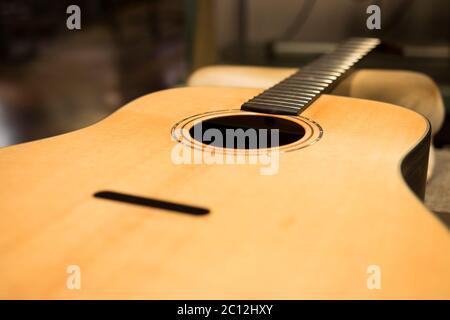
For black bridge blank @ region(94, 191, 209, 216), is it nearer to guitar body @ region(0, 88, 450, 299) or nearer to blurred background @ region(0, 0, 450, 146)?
guitar body @ region(0, 88, 450, 299)

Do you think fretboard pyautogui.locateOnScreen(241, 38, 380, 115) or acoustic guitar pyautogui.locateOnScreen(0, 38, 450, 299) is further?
fretboard pyautogui.locateOnScreen(241, 38, 380, 115)

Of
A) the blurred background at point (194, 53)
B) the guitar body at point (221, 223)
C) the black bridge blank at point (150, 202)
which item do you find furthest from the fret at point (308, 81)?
the blurred background at point (194, 53)

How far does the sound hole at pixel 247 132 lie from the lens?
0.93 meters

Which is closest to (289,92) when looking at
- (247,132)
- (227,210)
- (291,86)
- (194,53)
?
(291,86)

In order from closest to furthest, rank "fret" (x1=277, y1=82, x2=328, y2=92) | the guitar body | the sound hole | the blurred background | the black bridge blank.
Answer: the guitar body
the black bridge blank
the sound hole
"fret" (x1=277, y1=82, x2=328, y2=92)
the blurred background

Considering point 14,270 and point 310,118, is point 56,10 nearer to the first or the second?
point 310,118

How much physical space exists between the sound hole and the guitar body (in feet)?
0.29

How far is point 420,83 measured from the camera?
133 centimetres

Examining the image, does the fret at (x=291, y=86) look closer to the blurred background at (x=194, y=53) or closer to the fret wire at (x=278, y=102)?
the fret wire at (x=278, y=102)

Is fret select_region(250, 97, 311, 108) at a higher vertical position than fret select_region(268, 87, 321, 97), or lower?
lower

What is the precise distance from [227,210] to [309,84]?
52 cm

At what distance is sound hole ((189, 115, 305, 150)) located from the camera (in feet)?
3.04

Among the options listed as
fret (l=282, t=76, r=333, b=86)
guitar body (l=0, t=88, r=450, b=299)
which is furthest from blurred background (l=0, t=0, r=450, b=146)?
guitar body (l=0, t=88, r=450, b=299)

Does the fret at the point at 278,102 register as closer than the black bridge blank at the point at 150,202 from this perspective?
No
